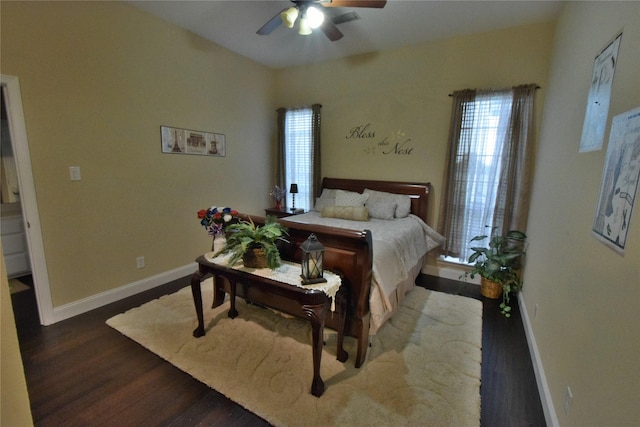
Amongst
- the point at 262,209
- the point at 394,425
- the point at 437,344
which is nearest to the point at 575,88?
the point at 437,344

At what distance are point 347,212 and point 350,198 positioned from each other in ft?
1.24

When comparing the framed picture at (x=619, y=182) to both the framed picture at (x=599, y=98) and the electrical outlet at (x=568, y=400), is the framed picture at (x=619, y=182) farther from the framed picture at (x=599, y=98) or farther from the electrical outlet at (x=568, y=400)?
the electrical outlet at (x=568, y=400)

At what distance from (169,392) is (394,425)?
1.40m

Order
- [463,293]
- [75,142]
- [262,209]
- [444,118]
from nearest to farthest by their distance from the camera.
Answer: [75,142], [463,293], [444,118], [262,209]

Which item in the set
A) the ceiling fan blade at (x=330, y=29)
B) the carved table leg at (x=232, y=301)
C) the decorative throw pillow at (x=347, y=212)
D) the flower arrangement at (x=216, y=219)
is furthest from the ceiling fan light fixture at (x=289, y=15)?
the carved table leg at (x=232, y=301)

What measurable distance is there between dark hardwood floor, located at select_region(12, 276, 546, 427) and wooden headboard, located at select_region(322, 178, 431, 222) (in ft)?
5.06

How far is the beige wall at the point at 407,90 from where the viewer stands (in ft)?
10.3

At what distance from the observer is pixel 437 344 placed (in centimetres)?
234

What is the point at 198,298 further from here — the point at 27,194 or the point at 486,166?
the point at 486,166

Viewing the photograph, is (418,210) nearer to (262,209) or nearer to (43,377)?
(262,209)

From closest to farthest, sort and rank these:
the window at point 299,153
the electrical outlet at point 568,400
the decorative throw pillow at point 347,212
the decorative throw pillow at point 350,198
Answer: the electrical outlet at point 568,400 < the decorative throw pillow at point 347,212 < the decorative throw pillow at point 350,198 < the window at point 299,153

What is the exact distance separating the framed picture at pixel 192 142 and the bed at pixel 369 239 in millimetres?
1465

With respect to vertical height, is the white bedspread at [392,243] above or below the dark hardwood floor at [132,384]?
above

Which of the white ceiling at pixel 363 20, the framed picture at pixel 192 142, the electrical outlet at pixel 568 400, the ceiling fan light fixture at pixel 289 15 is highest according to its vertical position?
the white ceiling at pixel 363 20
